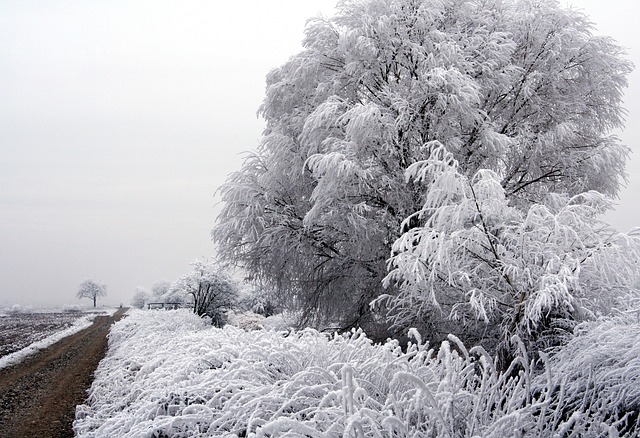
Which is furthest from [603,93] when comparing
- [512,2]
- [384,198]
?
[384,198]

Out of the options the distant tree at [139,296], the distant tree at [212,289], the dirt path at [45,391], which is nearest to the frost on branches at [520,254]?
the dirt path at [45,391]

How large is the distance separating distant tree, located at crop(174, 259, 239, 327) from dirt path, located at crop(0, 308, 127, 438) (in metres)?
7.69

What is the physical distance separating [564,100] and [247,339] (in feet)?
33.8

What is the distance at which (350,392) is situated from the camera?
110 inches

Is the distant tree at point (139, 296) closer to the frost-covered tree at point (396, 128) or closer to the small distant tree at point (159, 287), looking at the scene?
the small distant tree at point (159, 287)

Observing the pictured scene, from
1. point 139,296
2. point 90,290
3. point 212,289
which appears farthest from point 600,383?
point 90,290

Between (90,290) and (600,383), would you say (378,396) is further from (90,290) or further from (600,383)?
(90,290)

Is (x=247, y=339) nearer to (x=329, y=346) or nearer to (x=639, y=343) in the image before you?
(x=329, y=346)

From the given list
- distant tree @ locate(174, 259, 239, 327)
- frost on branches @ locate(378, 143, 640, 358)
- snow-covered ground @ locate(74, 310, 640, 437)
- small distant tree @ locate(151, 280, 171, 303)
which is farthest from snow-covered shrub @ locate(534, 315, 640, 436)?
small distant tree @ locate(151, 280, 171, 303)

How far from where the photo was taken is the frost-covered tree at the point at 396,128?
9984 mm

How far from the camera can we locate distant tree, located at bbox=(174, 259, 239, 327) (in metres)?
23.3

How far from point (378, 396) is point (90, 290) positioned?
9410 centimetres

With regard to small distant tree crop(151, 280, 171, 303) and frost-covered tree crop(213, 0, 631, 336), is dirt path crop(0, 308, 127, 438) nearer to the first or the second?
frost-covered tree crop(213, 0, 631, 336)

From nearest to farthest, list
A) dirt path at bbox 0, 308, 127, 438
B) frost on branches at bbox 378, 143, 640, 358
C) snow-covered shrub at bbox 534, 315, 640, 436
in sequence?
1. snow-covered shrub at bbox 534, 315, 640, 436
2. frost on branches at bbox 378, 143, 640, 358
3. dirt path at bbox 0, 308, 127, 438
